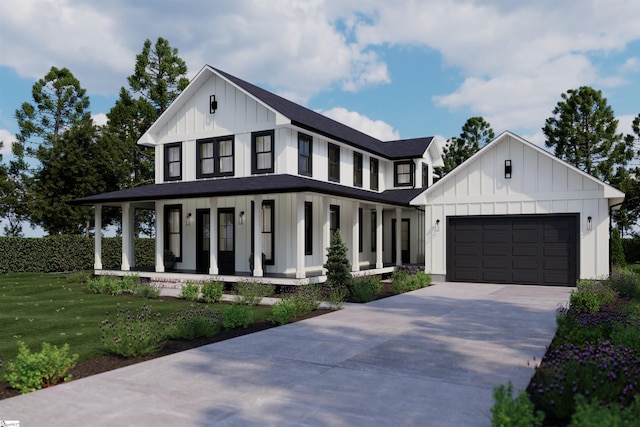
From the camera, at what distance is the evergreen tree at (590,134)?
1267 inches

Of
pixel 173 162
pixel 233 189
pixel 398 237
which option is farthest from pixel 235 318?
pixel 398 237

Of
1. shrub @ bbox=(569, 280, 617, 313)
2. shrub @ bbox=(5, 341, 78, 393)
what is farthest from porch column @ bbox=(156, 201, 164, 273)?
shrub @ bbox=(569, 280, 617, 313)

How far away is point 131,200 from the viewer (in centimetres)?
1888

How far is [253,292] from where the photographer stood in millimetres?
13906

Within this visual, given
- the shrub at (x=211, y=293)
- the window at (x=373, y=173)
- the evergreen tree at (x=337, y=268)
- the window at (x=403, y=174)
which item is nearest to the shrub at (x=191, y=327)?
the shrub at (x=211, y=293)

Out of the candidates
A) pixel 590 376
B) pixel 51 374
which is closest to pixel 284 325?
pixel 51 374

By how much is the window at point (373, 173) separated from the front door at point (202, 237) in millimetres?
8256

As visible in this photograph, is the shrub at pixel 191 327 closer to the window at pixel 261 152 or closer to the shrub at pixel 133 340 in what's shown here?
the shrub at pixel 133 340

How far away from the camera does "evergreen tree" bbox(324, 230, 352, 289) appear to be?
15005 mm

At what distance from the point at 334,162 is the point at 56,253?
15.1 metres

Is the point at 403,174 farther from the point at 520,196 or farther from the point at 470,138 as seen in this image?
the point at 470,138

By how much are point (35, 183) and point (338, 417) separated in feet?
107

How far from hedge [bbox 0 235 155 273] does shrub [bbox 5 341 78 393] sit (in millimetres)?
17231

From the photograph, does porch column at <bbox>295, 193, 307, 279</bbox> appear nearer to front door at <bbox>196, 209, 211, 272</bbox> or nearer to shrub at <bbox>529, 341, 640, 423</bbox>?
front door at <bbox>196, 209, 211, 272</bbox>
